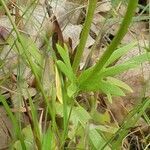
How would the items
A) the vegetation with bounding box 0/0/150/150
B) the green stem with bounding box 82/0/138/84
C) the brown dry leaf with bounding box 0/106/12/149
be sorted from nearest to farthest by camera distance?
the green stem with bounding box 82/0/138/84, the vegetation with bounding box 0/0/150/150, the brown dry leaf with bounding box 0/106/12/149

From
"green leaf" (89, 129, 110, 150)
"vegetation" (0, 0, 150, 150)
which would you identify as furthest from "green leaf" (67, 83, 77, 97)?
"green leaf" (89, 129, 110, 150)

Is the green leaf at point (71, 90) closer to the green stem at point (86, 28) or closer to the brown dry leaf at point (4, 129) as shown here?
the green stem at point (86, 28)

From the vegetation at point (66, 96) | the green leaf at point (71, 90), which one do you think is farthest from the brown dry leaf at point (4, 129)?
the green leaf at point (71, 90)

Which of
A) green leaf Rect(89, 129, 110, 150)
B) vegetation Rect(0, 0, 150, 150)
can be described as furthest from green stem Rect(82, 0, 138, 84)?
green leaf Rect(89, 129, 110, 150)

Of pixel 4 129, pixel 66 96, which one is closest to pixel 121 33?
pixel 66 96

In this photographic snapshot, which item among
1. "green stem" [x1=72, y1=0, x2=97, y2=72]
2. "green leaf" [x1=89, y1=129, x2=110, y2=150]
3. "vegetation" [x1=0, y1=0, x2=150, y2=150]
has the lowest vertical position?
"green leaf" [x1=89, y1=129, x2=110, y2=150]

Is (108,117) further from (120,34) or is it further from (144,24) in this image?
(144,24)

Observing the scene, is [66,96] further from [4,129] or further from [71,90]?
[4,129]

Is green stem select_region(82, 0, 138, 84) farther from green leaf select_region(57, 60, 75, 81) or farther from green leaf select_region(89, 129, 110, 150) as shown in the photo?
green leaf select_region(89, 129, 110, 150)

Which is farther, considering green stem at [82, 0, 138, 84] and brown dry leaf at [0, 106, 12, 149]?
brown dry leaf at [0, 106, 12, 149]

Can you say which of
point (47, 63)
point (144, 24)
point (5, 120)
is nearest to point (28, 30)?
point (47, 63)

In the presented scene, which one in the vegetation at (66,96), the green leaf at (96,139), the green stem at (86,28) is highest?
the green stem at (86,28)

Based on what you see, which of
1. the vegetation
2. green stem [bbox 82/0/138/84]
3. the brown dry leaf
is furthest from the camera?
the brown dry leaf

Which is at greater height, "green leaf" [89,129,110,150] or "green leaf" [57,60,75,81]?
"green leaf" [57,60,75,81]
